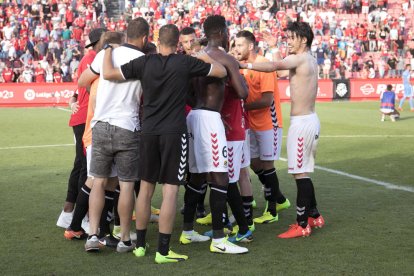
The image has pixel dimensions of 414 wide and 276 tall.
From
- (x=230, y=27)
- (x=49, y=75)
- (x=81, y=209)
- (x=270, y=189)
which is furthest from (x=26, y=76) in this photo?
(x=81, y=209)

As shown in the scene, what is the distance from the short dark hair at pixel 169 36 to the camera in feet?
22.0

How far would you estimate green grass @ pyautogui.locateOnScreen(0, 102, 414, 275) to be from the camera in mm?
6441

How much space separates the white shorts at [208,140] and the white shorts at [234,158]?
0.35 metres

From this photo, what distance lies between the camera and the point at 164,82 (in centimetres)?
666

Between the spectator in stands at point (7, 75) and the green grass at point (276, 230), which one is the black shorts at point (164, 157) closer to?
the green grass at point (276, 230)

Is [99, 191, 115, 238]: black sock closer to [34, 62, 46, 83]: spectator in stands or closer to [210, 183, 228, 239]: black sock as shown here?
[210, 183, 228, 239]: black sock

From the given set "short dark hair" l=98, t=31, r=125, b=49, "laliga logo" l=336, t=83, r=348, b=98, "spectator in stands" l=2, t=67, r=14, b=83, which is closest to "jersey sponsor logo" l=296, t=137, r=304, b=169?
"short dark hair" l=98, t=31, r=125, b=49

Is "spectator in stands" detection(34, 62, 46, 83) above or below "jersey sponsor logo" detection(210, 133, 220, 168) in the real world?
below

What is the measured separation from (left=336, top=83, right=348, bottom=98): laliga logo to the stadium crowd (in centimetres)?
259

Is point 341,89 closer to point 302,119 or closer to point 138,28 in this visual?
point 302,119

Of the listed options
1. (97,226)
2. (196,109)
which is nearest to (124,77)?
(196,109)

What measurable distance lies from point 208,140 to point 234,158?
60 cm

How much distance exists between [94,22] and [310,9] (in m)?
13.2

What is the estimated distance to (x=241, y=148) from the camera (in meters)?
7.66
